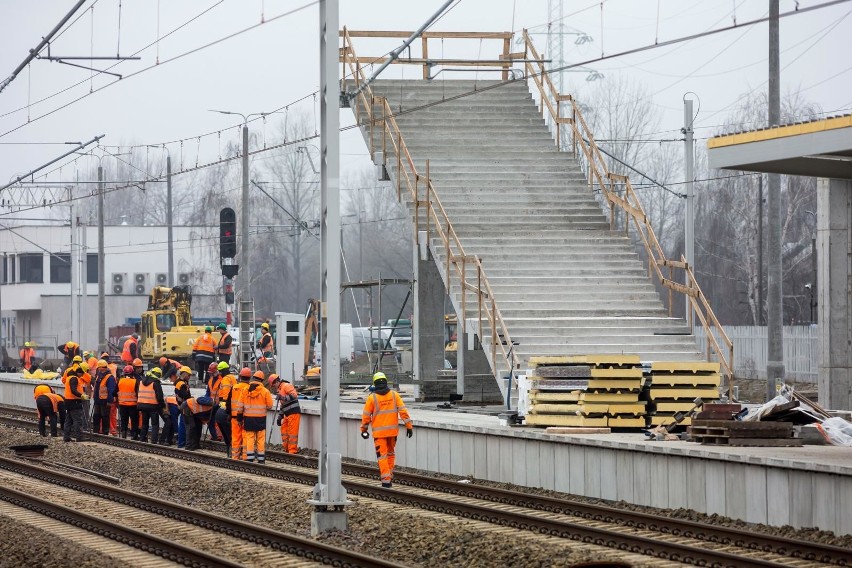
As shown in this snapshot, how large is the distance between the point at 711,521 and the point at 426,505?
4.17m

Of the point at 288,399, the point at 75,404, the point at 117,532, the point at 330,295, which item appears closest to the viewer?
the point at 330,295

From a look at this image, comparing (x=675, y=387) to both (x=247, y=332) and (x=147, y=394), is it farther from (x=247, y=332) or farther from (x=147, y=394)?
(x=247, y=332)

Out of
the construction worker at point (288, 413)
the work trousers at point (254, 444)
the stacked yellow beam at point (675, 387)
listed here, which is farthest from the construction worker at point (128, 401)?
the stacked yellow beam at point (675, 387)

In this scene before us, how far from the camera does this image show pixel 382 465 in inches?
780

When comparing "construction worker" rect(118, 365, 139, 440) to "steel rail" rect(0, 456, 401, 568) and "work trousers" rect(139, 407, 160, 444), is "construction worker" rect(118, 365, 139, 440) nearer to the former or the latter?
"work trousers" rect(139, 407, 160, 444)

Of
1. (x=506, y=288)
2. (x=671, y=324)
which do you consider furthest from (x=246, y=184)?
(x=671, y=324)

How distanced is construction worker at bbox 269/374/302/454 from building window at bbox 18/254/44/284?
64148mm

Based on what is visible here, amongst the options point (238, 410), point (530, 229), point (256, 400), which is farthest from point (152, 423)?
point (530, 229)

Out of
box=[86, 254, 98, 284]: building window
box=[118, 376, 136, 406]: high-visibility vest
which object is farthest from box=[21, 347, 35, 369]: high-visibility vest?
box=[86, 254, 98, 284]: building window

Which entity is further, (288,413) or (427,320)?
(427,320)

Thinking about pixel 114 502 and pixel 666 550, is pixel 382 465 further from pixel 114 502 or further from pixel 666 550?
pixel 666 550

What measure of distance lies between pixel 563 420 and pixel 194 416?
30.3ft

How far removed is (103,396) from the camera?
100 feet

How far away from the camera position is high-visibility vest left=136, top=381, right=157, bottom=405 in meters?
28.2
